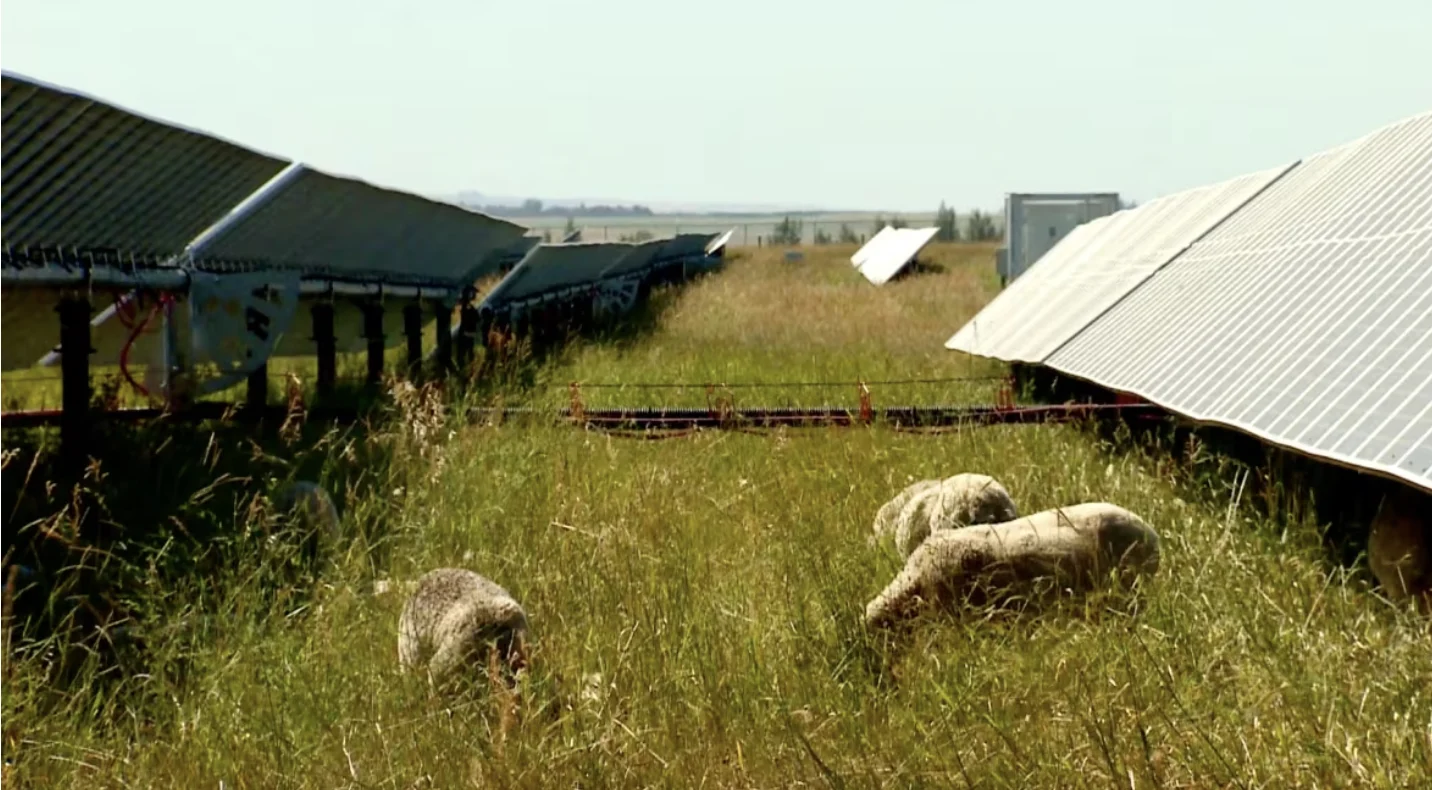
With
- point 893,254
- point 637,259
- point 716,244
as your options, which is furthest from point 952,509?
point 716,244

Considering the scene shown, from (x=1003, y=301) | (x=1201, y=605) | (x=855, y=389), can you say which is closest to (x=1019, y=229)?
(x=1003, y=301)

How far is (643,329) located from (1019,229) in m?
6.87

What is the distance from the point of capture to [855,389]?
11.9m

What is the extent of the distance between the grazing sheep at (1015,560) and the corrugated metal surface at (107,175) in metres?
4.30

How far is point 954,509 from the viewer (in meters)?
5.47

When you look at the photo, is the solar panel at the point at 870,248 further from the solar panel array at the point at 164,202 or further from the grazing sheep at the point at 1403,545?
the grazing sheep at the point at 1403,545

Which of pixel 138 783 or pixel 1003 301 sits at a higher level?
pixel 1003 301

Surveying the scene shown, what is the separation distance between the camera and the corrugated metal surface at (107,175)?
23.5 ft

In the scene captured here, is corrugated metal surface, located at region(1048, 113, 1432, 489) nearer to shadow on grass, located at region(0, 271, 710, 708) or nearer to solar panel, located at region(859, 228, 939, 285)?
shadow on grass, located at region(0, 271, 710, 708)

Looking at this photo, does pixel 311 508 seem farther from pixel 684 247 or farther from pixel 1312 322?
pixel 684 247

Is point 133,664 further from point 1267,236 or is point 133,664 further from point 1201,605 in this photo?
point 1267,236

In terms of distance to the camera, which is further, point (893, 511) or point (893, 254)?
point (893, 254)

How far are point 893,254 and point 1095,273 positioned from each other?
27422 mm

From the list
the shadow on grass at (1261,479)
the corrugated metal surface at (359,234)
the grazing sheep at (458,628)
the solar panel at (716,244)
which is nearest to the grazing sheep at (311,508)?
the grazing sheep at (458,628)
